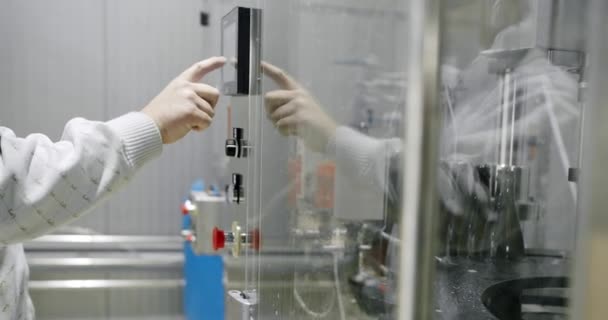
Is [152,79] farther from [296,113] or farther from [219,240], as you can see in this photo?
[296,113]

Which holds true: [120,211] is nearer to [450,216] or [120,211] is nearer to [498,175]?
[498,175]

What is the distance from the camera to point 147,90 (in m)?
1.73

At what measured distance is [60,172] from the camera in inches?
31.2

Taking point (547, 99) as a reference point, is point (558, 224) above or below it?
below

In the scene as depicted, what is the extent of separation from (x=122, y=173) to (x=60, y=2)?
1124 millimetres

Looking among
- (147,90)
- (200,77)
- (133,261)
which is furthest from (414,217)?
(133,261)

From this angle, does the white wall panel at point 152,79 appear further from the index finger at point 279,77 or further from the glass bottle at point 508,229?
the glass bottle at point 508,229

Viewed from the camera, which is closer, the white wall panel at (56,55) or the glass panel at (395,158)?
the glass panel at (395,158)

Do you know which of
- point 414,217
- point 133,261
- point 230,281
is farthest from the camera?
point 133,261

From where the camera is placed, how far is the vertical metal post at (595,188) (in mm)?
298

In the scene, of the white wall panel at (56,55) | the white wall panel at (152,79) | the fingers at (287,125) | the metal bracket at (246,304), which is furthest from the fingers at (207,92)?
the white wall panel at (152,79)

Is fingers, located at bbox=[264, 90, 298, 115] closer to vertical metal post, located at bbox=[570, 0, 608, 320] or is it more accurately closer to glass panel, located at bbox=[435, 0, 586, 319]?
glass panel, located at bbox=[435, 0, 586, 319]

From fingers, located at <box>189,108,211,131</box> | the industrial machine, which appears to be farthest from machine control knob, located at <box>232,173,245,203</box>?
fingers, located at <box>189,108,211,131</box>

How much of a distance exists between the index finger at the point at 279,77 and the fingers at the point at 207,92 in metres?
0.17
